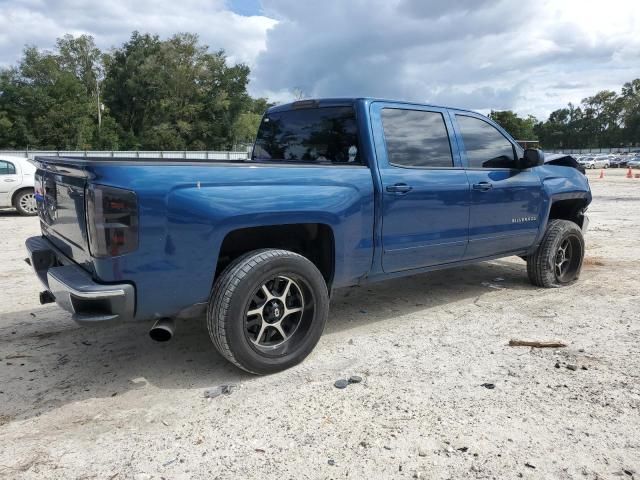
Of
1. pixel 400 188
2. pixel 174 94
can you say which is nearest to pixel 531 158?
pixel 400 188

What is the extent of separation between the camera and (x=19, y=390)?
3.31 metres

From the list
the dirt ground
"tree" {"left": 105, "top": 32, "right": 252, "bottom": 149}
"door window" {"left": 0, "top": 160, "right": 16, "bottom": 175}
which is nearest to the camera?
the dirt ground

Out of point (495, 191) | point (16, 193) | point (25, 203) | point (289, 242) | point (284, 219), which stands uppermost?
point (495, 191)

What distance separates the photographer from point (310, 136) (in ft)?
14.4

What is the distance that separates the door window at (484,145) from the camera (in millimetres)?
4750

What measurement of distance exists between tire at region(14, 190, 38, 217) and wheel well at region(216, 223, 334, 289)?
10764mm

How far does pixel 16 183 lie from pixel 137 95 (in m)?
55.6

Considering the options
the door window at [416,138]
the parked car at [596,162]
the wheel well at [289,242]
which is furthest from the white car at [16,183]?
the parked car at [596,162]

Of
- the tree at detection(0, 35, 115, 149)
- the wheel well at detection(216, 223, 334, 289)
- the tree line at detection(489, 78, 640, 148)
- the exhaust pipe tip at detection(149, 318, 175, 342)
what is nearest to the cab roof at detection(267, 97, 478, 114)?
the wheel well at detection(216, 223, 334, 289)

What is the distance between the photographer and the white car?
1218cm

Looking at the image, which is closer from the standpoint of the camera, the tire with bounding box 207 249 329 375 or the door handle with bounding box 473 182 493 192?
the tire with bounding box 207 249 329 375

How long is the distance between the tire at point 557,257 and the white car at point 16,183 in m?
11.4

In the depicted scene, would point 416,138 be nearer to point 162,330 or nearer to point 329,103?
point 329,103

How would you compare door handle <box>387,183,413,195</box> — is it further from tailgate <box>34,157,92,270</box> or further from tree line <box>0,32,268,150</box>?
tree line <box>0,32,268,150</box>
